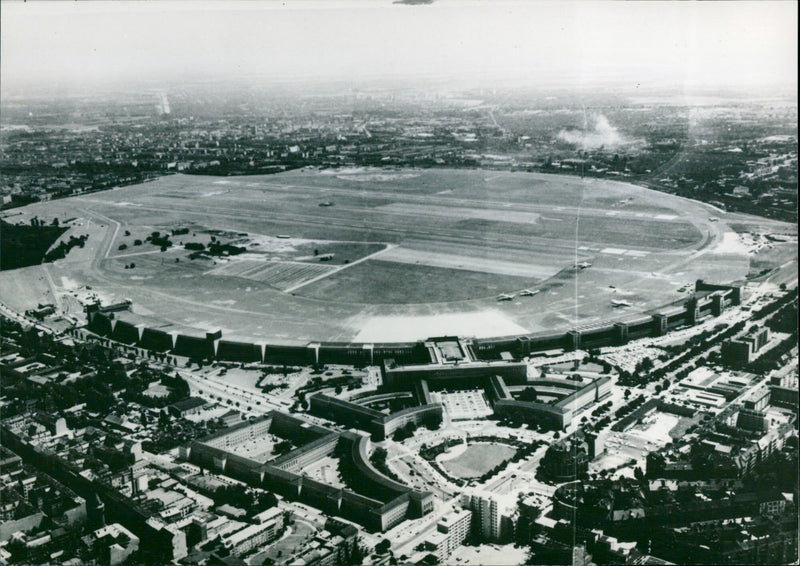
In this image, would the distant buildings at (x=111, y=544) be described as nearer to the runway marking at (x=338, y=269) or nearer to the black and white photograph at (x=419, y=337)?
the black and white photograph at (x=419, y=337)

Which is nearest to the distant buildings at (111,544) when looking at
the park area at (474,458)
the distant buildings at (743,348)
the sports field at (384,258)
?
the park area at (474,458)

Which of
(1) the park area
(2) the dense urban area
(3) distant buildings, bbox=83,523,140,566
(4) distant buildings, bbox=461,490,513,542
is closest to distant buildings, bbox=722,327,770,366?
(2) the dense urban area

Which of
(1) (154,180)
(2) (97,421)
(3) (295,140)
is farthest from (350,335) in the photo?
(3) (295,140)

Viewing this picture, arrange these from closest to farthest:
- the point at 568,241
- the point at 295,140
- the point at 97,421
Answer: the point at 97,421
the point at 568,241
the point at 295,140

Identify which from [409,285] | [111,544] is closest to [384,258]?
[409,285]

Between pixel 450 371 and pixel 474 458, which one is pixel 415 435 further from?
pixel 450 371

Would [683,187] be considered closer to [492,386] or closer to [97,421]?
[492,386]
